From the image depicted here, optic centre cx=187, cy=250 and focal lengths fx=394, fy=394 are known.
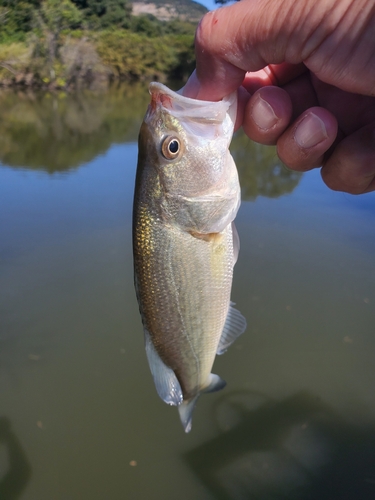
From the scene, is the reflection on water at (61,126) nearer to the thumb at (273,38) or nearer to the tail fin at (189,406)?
the thumb at (273,38)

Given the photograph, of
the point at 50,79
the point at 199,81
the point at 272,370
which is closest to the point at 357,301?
the point at 272,370

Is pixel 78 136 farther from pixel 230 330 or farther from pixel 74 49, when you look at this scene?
pixel 74 49

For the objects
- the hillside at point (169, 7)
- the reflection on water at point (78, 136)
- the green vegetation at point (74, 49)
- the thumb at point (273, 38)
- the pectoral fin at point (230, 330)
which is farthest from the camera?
the hillside at point (169, 7)

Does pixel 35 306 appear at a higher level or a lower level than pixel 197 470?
lower

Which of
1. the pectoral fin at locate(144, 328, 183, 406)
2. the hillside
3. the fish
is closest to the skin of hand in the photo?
the fish

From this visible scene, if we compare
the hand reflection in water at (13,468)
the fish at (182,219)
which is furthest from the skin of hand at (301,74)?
the hand reflection in water at (13,468)

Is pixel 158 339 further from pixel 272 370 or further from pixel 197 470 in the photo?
pixel 272 370
